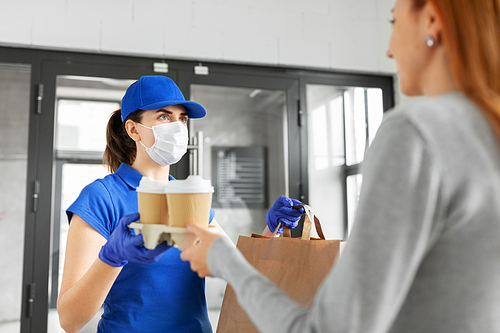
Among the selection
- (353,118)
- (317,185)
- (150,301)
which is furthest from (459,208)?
(353,118)

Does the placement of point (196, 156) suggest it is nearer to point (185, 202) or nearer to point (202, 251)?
point (185, 202)

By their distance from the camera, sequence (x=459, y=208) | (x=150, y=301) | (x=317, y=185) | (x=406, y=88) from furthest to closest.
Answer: (x=317, y=185) → (x=150, y=301) → (x=406, y=88) → (x=459, y=208)

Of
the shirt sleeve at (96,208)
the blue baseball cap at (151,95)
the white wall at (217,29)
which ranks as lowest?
the shirt sleeve at (96,208)

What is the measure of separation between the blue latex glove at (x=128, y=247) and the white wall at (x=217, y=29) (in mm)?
1758

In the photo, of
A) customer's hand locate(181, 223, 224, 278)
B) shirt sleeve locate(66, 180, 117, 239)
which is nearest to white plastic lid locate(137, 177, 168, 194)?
customer's hand locate(181, 223, 224, 278)

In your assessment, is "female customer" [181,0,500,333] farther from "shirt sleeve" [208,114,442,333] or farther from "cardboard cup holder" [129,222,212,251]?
"cardboard cup holder" [129,222,212,251]

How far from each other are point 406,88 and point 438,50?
0.07m

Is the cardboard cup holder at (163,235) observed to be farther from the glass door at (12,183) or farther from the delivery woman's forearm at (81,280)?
the glass door at (12,183)

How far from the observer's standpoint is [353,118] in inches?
113

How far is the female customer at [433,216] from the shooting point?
1.43 ft

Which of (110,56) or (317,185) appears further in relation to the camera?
(317,185)

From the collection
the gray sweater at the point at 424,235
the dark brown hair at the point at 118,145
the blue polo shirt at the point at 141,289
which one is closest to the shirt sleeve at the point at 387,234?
the gray sweater at the point at 424,235

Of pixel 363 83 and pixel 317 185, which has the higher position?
pixel 363 83

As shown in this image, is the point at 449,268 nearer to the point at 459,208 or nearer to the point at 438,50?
the point at 459,208
